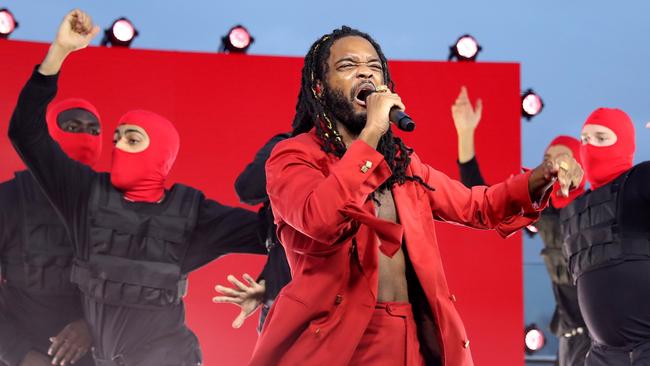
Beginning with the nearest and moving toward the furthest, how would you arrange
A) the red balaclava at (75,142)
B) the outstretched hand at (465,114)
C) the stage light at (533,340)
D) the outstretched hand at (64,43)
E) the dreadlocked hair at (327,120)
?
the dreadlocked hair at (327,120), the outstretched hand at (64,43), the red balaclava at (75,142), the outstretched hand at (465,114), the stage light at (533,340)

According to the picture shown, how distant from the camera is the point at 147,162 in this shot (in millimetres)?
5254

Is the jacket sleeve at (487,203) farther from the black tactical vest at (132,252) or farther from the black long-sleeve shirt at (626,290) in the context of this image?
the black tactical vest at (132,252)

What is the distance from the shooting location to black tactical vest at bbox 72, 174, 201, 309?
5.00 meters

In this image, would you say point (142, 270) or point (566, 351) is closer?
point (142, 270)

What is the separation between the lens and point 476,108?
598cm

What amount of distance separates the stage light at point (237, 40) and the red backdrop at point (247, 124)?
9 centimetres

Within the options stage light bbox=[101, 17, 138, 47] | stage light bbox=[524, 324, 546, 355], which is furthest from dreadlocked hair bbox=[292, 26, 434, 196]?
stage light bbox=[524, 324, 546, 355]

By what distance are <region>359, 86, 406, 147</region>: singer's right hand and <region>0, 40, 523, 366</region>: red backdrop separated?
3775mm

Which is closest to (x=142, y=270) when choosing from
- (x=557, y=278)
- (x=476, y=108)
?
(x=476, y=108)

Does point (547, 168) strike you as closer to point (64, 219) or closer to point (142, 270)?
point (142, 270)

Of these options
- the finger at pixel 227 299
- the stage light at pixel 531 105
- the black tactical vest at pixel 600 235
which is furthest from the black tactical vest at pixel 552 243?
the finger at pixel 227 299

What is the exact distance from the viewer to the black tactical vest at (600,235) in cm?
424

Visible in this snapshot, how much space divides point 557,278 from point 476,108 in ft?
4.54

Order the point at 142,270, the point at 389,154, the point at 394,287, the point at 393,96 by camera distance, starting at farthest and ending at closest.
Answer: the point at 142,270, the point at 389,154, the point at 394,287, the point at 393,96
